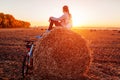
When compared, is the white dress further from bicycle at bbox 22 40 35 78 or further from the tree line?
the tree line

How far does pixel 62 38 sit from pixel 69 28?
3.01 feet

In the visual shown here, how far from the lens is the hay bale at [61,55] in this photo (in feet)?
37.8

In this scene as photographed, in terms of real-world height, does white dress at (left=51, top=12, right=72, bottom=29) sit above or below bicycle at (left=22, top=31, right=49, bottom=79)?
above

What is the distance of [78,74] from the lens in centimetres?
1177

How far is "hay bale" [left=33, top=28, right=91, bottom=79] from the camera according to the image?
11.5 m

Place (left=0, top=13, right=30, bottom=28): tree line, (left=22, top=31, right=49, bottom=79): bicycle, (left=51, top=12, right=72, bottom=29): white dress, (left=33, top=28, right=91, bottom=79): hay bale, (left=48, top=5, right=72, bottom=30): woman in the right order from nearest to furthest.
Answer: (left=33, top=28, right=91, bottom=79): hay bale < (left=22, top=31, right=49, bottom=79): bicycle < (left=48, top=5, right=72, bottom=30): woman < (left=51, top=12, right=72, bottom=29): white dress < (left=0, top=13, right=30, bottom=28): tree line

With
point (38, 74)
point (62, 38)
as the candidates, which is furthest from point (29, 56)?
point (62, 38)

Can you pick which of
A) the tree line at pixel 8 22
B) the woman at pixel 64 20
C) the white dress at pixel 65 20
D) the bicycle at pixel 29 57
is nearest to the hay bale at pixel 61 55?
the bicycle at pixel 29 57

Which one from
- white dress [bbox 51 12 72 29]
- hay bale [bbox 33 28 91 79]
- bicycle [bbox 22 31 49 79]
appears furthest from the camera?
white dress [bbox 51 12 72 29]

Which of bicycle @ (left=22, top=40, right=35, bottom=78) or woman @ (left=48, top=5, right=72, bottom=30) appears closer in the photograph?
bicycle @ (left=22, top=40, right=35, bottom=78)

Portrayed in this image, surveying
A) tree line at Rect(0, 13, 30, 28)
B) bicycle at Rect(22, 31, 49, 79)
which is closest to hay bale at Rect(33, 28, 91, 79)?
bicycle at Rect(22, 31, 49, 79)

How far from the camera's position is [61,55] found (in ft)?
37.8

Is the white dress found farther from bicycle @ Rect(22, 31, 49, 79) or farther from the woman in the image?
bicycle @ Rect(22, 31, 49, 79)

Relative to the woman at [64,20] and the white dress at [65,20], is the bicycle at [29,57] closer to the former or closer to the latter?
the woman at [64,20]
